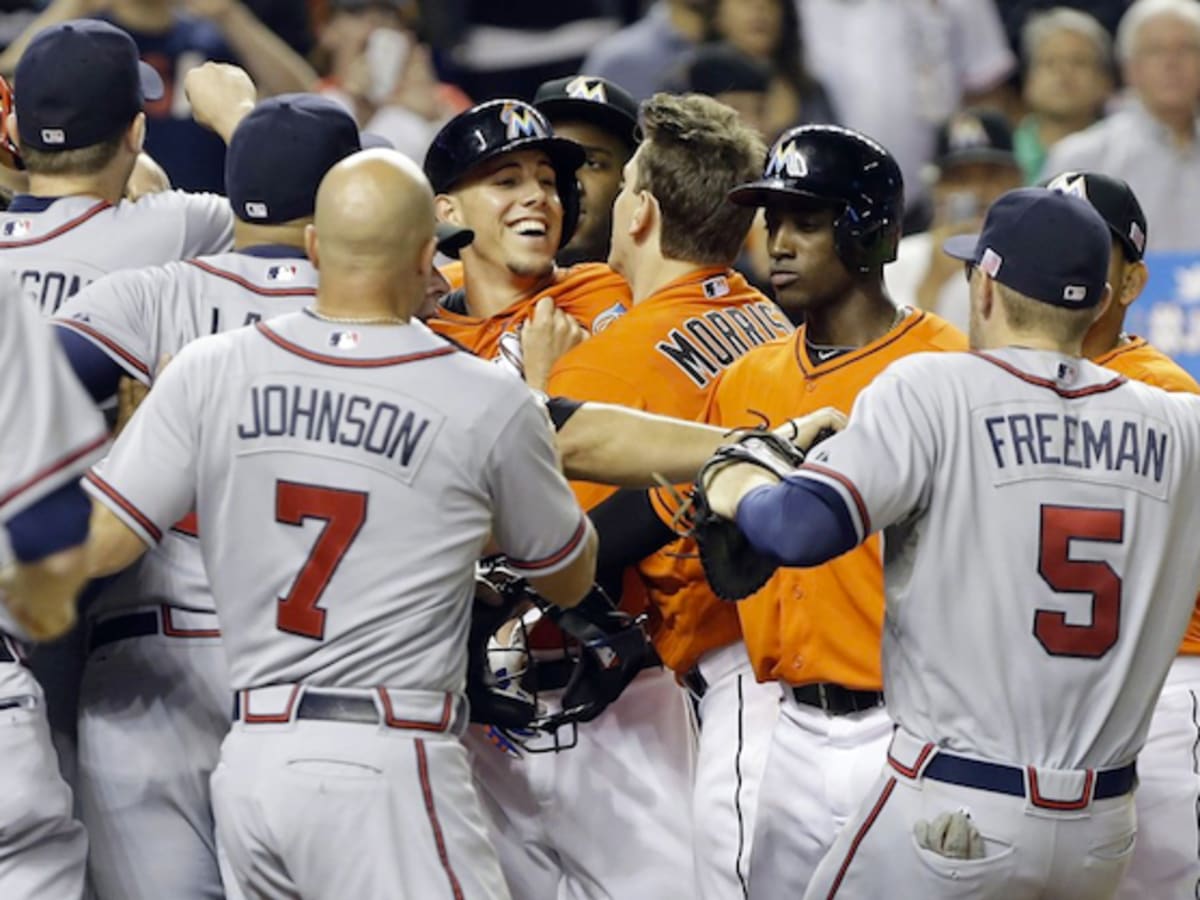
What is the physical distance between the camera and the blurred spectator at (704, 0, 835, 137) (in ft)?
34.9

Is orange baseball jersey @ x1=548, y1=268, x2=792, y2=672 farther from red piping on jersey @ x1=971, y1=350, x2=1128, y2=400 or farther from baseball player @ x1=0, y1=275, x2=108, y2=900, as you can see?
baseball player @ x1=0, y1=275, x2=108, y2=900

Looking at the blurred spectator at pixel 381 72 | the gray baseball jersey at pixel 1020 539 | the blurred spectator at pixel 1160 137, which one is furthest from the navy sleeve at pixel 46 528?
the blurred spectator at pixel 1160 137

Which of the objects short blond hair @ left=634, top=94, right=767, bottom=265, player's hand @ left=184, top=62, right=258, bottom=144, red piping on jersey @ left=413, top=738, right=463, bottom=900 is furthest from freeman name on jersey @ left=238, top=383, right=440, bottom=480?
player's hand @ left=184, top=62, right=258, bottom=144

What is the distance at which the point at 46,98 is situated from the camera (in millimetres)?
5402

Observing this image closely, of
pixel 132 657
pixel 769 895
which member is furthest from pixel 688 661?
pixel 132 657

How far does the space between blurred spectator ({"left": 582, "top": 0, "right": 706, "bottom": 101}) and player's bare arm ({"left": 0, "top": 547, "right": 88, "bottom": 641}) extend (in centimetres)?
726

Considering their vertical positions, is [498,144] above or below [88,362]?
above

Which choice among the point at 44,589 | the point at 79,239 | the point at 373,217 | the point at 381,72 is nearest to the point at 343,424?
the point at 373,217

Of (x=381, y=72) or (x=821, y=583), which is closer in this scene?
(x=821, y=583)

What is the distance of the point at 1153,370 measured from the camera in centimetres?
563

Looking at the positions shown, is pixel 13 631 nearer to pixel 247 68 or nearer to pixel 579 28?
pixel 247 68

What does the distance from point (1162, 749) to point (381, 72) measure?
20.0 ft

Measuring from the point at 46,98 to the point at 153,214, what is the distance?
15.0 inches

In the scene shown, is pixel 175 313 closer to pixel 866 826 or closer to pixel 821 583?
pixel 821 583
